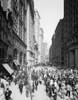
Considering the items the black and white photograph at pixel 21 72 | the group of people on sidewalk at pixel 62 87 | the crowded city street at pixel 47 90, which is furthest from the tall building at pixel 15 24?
the group of people on sidewalk at pixel 62 87

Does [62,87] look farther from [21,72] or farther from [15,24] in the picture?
[15,24]

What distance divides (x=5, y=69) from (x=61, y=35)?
261ft

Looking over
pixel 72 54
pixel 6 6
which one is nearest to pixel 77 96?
pixel 6 6

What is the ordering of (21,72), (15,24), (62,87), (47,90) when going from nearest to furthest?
(47,90), (62,87), (21,72), (15,24)

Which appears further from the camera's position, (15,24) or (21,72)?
(15,24)

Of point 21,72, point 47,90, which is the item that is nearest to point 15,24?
point 21,72

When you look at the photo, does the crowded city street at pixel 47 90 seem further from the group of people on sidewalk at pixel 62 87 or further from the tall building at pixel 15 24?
the tall building at pixel 15 24

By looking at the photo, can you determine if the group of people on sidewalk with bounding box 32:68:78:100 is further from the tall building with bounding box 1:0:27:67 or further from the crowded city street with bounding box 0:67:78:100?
the tall building with bounding box 1:0:27:67

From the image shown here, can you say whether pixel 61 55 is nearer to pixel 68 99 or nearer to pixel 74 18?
pixel 74 18

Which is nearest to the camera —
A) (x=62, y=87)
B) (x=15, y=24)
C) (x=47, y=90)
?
(x=47, y=90)

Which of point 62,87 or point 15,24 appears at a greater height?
point 15,24

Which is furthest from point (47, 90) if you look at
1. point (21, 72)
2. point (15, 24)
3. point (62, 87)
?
point (15, 24)

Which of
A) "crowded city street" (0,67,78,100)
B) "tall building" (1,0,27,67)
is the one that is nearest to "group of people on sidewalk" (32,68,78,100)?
"crowded city street" (0,67,78,100)

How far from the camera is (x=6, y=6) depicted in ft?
108
